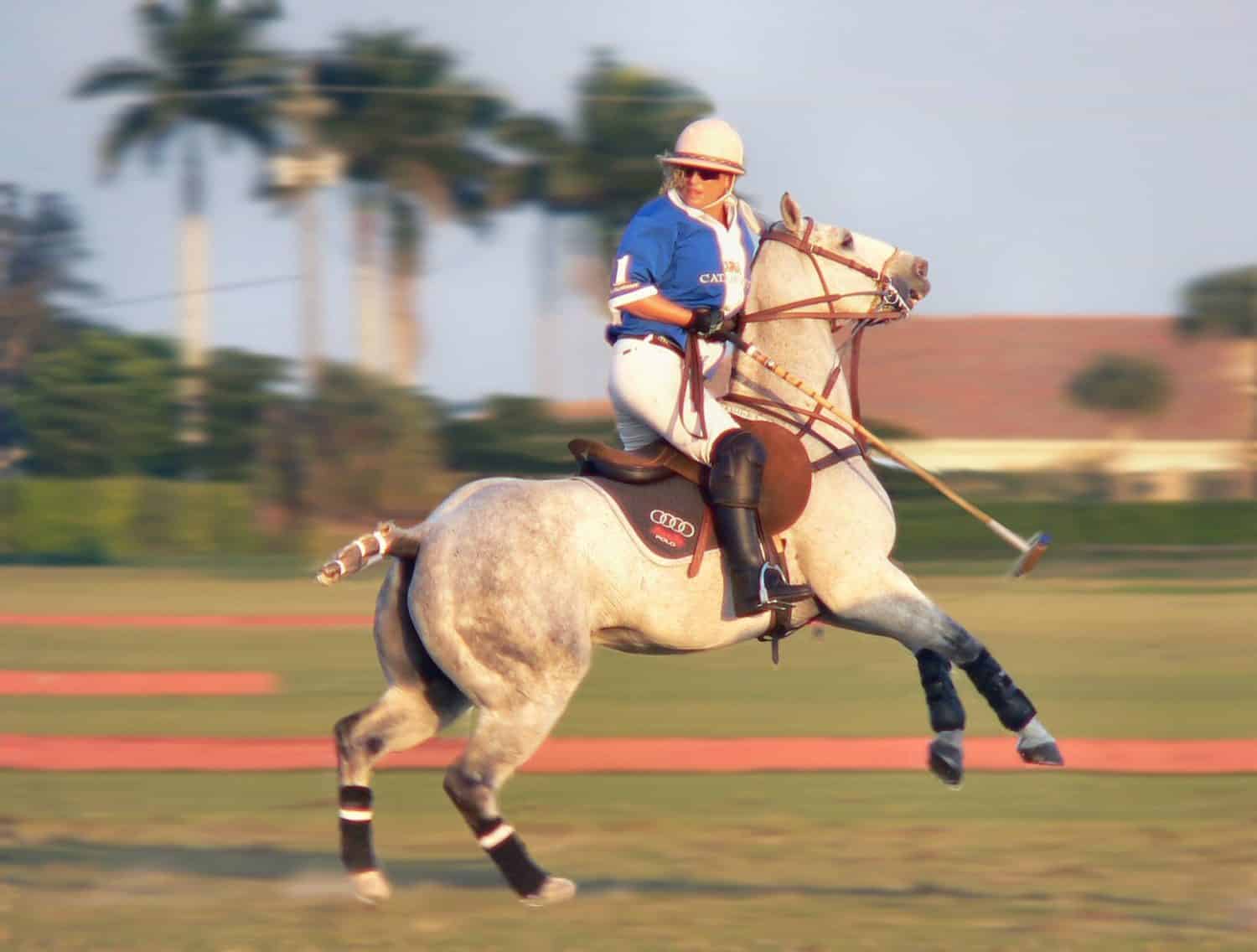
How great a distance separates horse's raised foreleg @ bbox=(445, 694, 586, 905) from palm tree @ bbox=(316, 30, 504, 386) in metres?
34.4

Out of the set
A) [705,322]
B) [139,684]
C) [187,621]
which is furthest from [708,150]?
[187,621]

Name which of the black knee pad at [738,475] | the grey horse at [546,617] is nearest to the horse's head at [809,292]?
the grey horse at [546,617]

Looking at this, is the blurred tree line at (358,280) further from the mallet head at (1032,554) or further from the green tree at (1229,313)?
the mallet head at (1032,554)

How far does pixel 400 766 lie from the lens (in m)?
9.64

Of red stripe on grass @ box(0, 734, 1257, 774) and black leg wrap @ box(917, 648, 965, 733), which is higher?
black leg wrap @ box(917, 648, 965, 733)

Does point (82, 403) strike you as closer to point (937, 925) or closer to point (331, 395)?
point (331, 395)

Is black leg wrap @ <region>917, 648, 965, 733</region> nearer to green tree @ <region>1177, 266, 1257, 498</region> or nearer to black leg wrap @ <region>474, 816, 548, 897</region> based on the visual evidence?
black leg wrap @ <region>474, 816, 548, 897</region>

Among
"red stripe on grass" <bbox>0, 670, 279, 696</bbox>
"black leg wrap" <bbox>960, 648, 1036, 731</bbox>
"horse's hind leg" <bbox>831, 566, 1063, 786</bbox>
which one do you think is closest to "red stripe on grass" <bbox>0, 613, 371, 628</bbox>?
"red stripe on grass" <bbox>0, 670, 279, 696</bbox>

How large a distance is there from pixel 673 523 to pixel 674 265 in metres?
0.92

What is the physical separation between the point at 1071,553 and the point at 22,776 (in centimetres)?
2238

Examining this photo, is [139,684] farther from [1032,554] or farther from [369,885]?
[1032,554]

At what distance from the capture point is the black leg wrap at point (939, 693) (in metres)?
6.16

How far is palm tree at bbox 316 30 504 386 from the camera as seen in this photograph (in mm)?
41219

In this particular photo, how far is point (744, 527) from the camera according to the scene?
6176 millimetres
